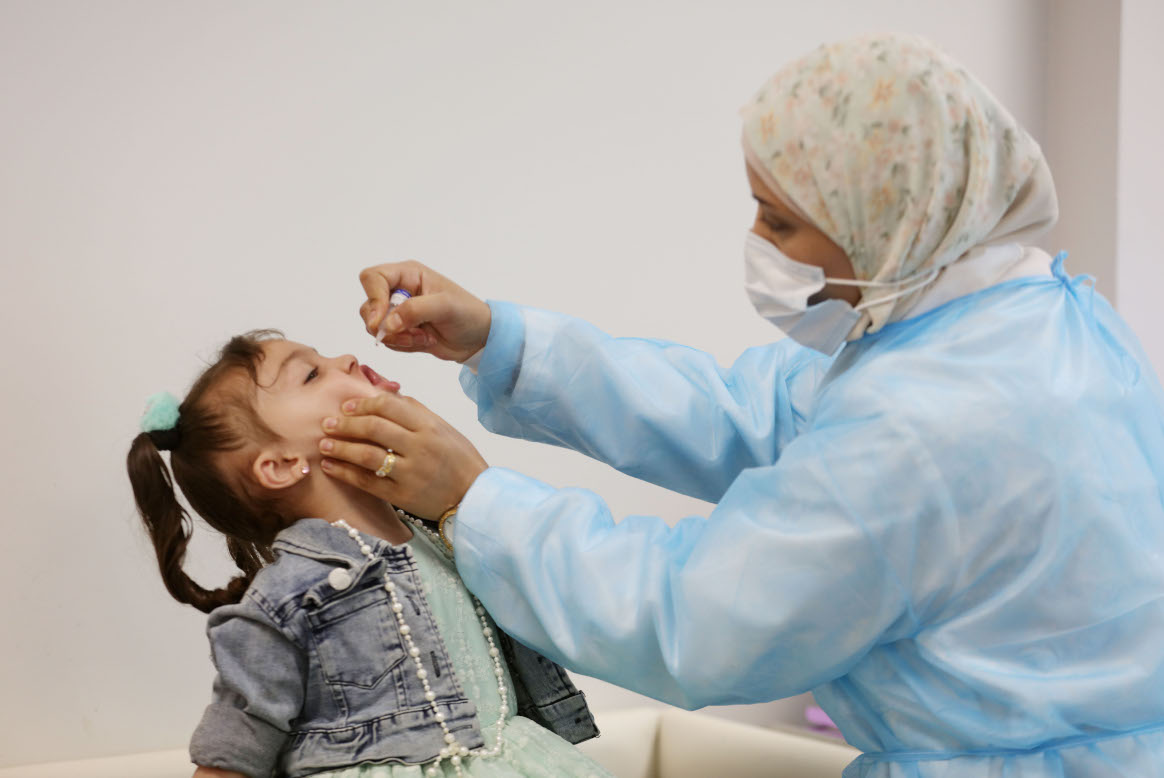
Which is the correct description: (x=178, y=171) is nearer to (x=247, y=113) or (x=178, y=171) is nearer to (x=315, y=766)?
(x=247, y=113)

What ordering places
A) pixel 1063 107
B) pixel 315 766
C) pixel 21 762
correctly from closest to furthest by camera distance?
pixel 315 766 < pixel 21 762 < pixel 1063 107

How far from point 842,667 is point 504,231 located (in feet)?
3.27

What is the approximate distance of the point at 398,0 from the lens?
1.64m

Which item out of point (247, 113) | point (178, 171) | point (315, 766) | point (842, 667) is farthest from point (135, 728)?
point (842, 667)

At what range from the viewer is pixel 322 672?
109 cm

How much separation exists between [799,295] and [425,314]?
0.42 metres

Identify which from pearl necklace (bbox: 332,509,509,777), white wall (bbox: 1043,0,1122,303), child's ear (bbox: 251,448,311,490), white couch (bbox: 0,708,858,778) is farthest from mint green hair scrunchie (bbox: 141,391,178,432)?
white wall (bbox: 1043,0,1122,303)

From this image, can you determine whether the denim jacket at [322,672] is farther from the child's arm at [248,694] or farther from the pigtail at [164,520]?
the pigtail at [164,520]

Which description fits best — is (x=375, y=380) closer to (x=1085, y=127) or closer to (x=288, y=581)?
(x=288, y=581)

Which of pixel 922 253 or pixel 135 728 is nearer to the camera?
pixel 922 253

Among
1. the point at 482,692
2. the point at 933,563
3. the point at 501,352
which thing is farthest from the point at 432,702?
the point at 933,563

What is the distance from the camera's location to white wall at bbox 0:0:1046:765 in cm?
141

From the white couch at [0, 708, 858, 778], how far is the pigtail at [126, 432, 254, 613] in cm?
35

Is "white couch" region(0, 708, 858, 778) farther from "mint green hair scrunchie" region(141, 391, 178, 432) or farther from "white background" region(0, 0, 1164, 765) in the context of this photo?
"mint green hair scrunchie" region(141, 391, 178, 432)
